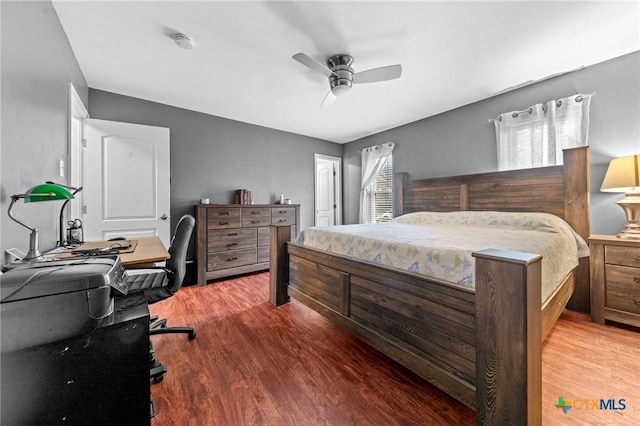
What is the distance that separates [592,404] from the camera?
135 cm

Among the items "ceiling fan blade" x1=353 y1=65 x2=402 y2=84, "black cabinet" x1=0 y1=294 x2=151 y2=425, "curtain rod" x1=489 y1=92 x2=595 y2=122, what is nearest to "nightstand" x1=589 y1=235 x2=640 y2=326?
"curtain rod" x1=489 y1=92 x2=595 y2=122

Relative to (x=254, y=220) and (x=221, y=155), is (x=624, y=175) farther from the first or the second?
(x=221, y=155)

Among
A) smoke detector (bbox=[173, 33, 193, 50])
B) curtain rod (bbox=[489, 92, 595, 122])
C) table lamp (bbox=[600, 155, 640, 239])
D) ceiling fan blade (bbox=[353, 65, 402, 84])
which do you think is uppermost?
smoke detector (bbox=[173, 33, 193, 50])

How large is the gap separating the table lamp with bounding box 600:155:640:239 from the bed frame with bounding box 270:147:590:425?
0.26 metres

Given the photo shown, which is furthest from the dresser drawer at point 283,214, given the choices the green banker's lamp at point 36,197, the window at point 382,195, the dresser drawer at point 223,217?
the green banker's lamp at point 36,197

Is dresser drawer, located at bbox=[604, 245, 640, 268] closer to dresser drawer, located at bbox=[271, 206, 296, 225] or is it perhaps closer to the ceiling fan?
the ceiling fan

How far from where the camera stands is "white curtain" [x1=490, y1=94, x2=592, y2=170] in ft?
8.41

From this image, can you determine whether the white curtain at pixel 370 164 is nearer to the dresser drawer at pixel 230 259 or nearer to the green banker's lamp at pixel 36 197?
the dresser drawer at pixel 230 259

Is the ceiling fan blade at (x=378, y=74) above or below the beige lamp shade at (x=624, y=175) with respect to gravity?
above

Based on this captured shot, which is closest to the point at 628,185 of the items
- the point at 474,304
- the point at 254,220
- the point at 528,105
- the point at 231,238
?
the point at 528,105

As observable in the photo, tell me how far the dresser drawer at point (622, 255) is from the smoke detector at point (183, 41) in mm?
3978

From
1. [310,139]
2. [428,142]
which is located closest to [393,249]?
[428,142]

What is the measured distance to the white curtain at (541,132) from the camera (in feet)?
8.41

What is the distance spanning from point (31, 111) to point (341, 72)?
217cm
